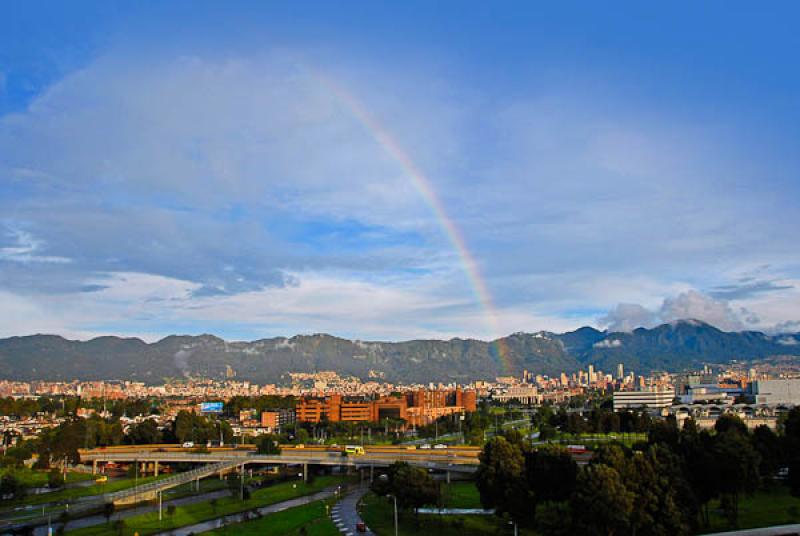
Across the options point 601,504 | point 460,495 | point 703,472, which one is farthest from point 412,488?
point 703,472

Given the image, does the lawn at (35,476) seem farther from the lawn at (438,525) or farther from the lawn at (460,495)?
the lawn at (438,525)

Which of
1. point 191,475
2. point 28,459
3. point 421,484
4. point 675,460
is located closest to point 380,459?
point 191,475

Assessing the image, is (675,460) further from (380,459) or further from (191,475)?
(191,475)

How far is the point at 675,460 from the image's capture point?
31.5 m

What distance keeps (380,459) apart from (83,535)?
2864 centimetres

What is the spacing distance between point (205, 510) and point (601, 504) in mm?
29709

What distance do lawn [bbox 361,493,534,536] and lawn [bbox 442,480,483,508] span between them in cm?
458

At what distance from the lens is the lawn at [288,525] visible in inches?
1483

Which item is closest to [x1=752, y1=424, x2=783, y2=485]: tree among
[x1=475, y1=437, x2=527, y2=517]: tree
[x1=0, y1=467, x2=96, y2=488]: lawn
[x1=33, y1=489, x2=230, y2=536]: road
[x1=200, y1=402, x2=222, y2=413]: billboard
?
[x1=475, y1=437, x2=527, y2=517]: tree

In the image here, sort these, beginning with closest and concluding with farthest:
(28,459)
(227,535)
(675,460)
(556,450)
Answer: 1. (675,460)
2. (556,450)
3. (227,535)
4. (28,459)

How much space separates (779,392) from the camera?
140000 millimetres

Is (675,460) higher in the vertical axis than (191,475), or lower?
higher

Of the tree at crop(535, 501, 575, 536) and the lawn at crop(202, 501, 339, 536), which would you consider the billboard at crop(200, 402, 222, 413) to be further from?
the tree at crop(535, 501, 575, 536)

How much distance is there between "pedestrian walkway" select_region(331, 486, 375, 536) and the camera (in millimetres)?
37744
